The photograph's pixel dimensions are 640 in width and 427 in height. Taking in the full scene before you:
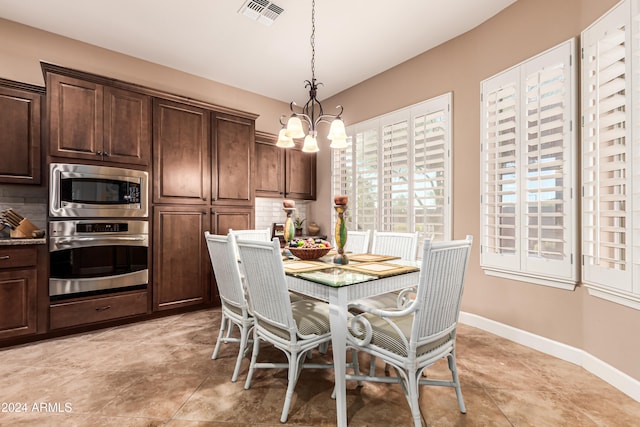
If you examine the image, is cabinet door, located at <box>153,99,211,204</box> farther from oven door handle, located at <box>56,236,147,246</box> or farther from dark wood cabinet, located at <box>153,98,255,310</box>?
oven door handle, located at <box>56,236,147,246</box>

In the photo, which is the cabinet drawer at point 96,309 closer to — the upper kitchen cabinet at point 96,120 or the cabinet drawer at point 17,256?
the cabinet drawer at point 17,256

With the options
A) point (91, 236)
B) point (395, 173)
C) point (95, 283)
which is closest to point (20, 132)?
point (91, 236)

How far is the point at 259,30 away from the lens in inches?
115

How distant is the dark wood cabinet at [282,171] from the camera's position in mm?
A: 4223

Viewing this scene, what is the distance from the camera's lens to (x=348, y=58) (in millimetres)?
3451

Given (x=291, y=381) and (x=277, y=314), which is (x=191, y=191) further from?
(x=291, y=381)

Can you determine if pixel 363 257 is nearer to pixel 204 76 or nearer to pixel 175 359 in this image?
A: pixel 175 359

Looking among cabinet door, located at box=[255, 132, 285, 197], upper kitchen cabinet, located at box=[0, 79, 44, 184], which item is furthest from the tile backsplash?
cabinet door, located at box=[255, 132, 285, 197]

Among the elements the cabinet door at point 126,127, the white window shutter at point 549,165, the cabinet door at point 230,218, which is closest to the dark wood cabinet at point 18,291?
the cabinet door at point 126,127

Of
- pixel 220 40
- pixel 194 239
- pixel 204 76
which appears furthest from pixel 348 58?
pixel 194 239

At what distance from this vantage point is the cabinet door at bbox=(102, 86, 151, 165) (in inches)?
112

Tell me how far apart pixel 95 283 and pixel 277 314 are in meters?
2.18

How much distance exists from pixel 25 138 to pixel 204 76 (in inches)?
79.2

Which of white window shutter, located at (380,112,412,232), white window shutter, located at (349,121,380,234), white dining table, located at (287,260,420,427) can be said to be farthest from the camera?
white window shutter, located at (349,121,380,234)
